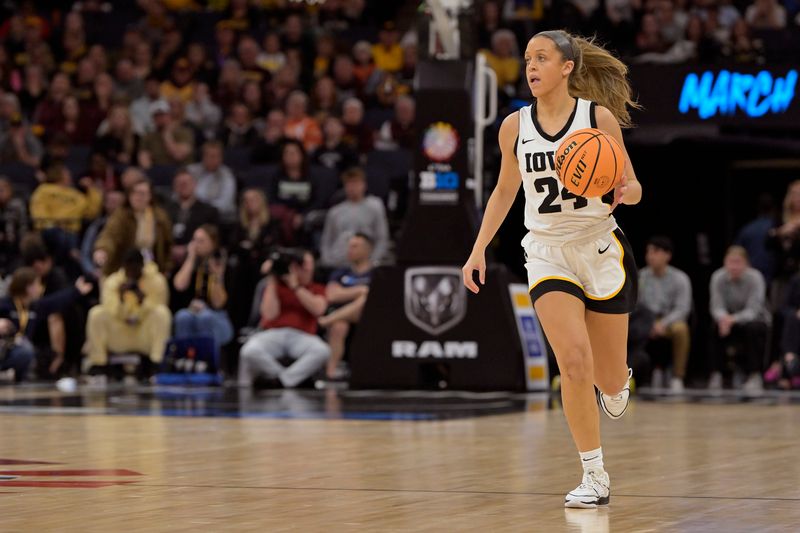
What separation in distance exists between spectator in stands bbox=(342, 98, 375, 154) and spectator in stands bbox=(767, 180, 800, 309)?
15.5 feet

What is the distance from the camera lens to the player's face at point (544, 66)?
593 cm

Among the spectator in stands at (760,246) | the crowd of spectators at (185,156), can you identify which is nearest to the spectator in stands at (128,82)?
the crowd of spectators at (185,156)

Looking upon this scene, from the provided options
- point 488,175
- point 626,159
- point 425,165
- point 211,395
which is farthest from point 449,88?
point 626,159

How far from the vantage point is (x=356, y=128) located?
17.0 m

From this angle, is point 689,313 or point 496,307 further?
point 689,313

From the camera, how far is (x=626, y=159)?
5.85 meters

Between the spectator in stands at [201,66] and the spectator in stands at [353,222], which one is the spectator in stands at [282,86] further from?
the spectator in stands at [353,222]

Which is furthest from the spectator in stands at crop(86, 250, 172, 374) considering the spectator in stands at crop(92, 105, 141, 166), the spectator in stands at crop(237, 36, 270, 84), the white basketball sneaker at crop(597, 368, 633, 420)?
the white basketball sneaker at crop(597, 368, 633, 420)

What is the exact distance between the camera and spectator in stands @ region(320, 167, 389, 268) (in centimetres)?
1488

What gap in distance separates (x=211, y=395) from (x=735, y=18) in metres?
8.44

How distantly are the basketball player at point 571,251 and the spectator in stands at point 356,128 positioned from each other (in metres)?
10.8

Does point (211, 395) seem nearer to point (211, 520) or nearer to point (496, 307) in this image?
point (496, 307)

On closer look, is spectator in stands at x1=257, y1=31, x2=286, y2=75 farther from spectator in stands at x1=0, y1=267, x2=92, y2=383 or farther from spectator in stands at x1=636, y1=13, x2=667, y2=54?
spectator in stands at x1=0, y1=267, x2=92, y2=383

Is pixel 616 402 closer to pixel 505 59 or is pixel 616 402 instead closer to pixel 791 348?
pixel 791 348
